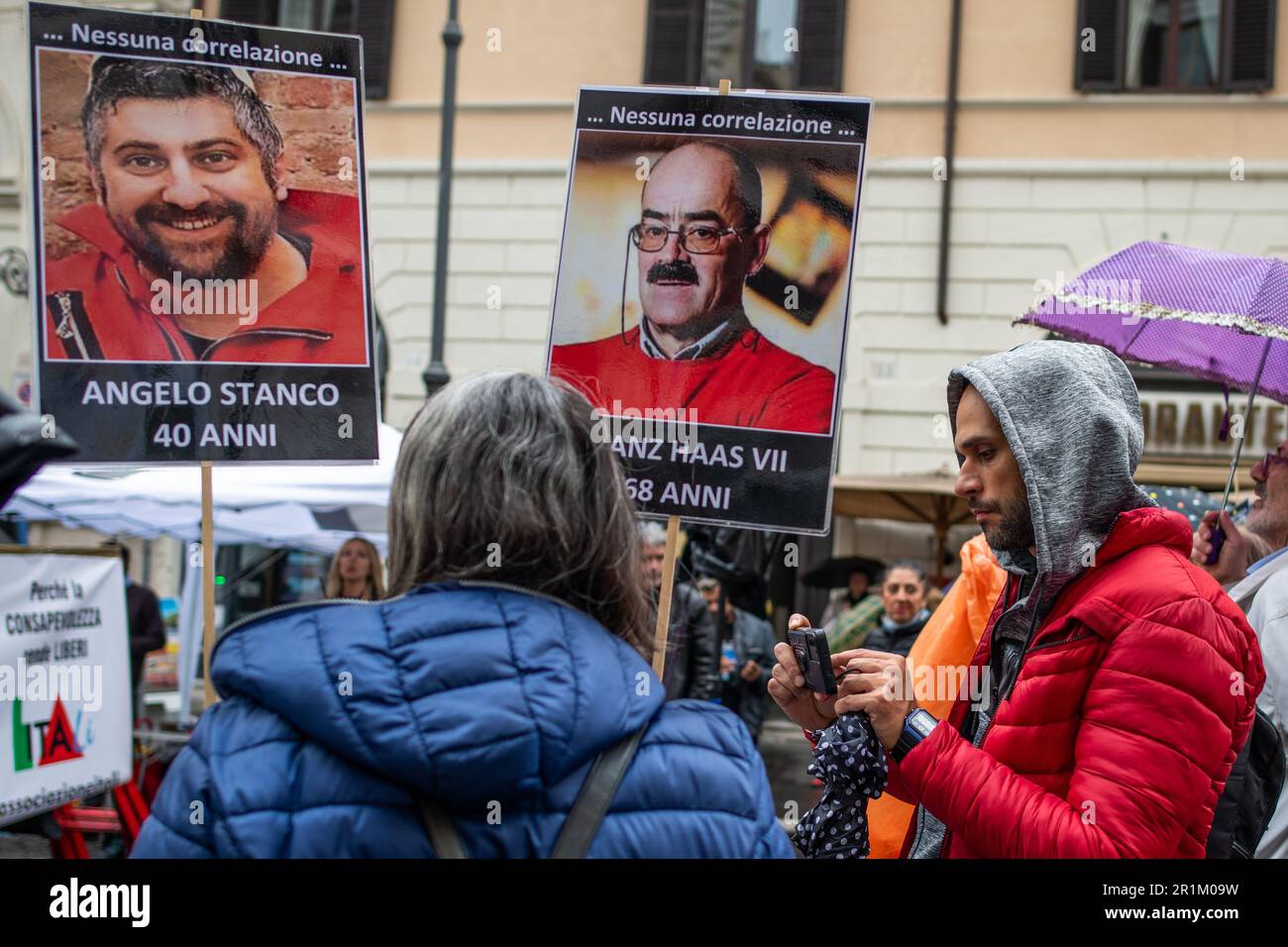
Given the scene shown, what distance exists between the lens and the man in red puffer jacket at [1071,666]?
80.7 inches

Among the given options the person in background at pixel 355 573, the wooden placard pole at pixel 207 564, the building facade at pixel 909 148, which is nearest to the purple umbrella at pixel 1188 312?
the wooden placard pole at pixel 207 564

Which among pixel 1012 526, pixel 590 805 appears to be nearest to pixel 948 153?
pixel 1012 526

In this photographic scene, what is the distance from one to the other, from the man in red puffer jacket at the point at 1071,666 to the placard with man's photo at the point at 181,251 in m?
1.69

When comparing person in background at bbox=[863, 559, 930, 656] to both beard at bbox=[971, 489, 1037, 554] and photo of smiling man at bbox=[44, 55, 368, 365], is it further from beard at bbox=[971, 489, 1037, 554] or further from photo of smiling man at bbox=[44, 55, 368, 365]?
beard at bbox=[971, 489, 1037, 554]

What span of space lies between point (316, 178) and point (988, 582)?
1.96m

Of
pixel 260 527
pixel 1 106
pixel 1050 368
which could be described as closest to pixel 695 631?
pixel 260 527

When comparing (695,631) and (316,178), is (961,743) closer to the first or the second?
(316,178)

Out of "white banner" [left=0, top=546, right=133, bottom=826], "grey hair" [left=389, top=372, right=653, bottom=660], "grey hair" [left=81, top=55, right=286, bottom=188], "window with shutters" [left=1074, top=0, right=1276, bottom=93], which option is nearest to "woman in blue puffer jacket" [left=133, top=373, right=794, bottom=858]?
"grey hair" [left=389, top=372, right=653, bottom=660]

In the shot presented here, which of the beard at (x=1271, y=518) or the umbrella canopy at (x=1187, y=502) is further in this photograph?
the umbrella canopy at (x=1187, y=502)

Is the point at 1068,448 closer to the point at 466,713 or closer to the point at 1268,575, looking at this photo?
the point at 466,713

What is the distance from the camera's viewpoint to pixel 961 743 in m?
2.19

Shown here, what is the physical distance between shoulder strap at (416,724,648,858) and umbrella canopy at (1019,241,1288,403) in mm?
3195

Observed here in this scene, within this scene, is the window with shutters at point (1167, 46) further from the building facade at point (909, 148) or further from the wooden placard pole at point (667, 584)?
the wooden placard pole at point (667, 584)

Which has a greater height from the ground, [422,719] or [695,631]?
[422,719]
